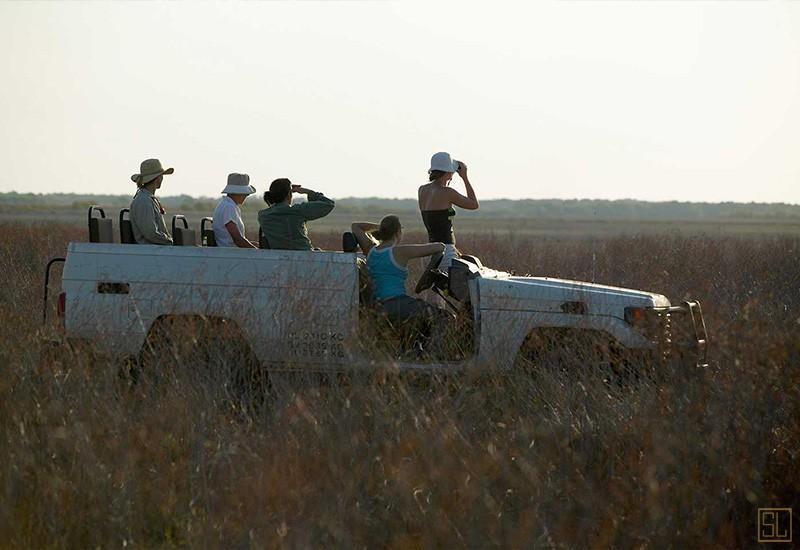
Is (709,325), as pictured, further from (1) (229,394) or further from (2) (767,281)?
(2) (767,281)

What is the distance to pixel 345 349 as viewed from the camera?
8031mm

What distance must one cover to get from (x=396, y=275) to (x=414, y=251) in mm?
235

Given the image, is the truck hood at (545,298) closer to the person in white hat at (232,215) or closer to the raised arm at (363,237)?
the raised arm at (363,237)

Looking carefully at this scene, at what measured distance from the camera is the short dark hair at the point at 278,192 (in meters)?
9.78

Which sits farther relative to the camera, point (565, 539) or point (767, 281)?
point (767, 281)

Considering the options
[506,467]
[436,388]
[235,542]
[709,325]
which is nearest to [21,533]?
[235,542]

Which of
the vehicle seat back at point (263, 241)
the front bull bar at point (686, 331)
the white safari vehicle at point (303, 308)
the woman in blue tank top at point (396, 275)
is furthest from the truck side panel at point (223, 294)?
the front bull bar at point (686, 331)

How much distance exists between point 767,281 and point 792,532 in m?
11.5

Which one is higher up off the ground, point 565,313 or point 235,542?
point 565,313

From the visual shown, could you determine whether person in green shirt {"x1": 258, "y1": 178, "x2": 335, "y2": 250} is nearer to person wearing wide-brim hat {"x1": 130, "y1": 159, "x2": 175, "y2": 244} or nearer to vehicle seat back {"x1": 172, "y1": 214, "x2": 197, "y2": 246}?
vehicle seat back {"x1": 172, "y1": 214, "x2": 197, "y2": 246}

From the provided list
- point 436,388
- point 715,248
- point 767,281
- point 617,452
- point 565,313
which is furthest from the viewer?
point 715,248

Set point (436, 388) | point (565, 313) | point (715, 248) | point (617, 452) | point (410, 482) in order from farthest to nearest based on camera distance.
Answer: point (715, 248), point (565, 313), point (436, 388), point (617, 452), point (410, 482)

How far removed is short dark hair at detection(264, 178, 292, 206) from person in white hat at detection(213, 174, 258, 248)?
387 millimetres

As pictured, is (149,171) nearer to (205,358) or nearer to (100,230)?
(100,230)
